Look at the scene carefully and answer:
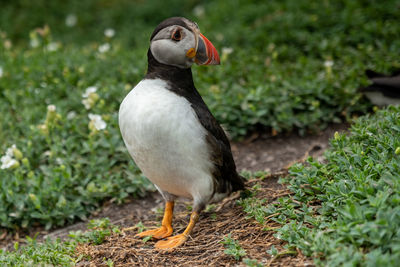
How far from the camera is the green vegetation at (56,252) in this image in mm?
3057

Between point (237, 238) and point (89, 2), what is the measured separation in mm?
8804

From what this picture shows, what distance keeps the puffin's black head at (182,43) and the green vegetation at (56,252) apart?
1.45m

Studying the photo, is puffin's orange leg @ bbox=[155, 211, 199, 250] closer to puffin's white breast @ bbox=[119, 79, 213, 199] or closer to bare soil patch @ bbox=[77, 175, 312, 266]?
bare soil patch @ bbox=[77, 175, 312, 266]

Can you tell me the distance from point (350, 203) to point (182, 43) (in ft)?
5.02

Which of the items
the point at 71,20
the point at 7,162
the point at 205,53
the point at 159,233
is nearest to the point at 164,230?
the point at 159,233

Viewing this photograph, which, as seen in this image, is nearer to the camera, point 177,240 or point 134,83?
point 177,240

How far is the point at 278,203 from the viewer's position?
3.36 meters

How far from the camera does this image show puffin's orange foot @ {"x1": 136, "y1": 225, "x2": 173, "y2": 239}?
137 inches

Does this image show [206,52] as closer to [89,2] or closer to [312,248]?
[312,248]

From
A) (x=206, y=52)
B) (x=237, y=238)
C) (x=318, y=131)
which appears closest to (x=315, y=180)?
(x=237, y=238)

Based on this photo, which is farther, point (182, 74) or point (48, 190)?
point (48, 190)

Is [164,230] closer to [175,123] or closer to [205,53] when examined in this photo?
[175,123]

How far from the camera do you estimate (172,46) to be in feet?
10.5

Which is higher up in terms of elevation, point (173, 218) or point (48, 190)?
point (48, 190)
